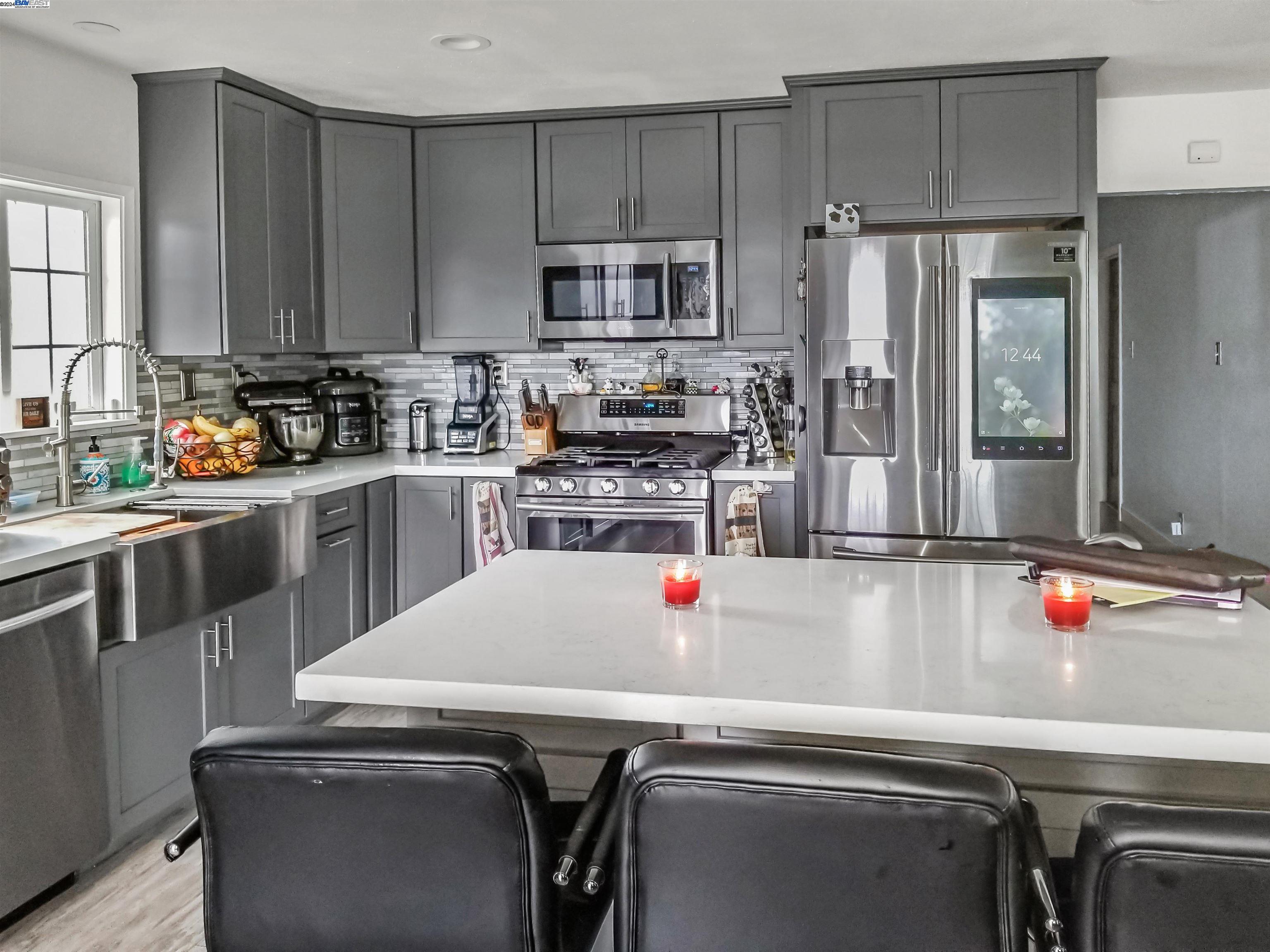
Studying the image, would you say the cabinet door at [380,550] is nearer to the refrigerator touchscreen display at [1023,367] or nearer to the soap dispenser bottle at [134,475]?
the soap dispenser bottle at [134,475]

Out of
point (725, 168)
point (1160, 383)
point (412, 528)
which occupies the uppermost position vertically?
point (725, 168)

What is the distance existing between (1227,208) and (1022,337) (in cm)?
246

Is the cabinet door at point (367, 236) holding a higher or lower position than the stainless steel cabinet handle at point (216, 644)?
higher

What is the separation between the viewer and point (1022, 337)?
3736mm

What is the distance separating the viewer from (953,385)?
3764 mm

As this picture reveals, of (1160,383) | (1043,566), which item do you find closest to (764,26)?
(1043,566)

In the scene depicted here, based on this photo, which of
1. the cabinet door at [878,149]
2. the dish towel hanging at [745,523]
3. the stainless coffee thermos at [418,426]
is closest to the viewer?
the cabinet door at [878,149]

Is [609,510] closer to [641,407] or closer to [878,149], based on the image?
[641,407]

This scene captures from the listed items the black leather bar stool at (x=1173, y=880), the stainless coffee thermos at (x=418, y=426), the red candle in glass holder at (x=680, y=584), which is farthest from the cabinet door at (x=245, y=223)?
the black leather bar stool at (x=1173, y=880)

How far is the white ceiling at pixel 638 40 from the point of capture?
3.15 metres

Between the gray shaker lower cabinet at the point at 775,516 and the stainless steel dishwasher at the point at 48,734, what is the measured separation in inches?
89.2

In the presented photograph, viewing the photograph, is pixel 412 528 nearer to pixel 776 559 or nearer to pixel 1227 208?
pixel 776 559

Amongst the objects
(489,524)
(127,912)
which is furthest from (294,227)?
(127,912)

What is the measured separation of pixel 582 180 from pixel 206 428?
72.2 inches
